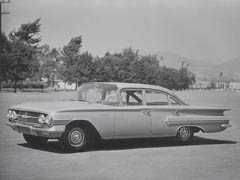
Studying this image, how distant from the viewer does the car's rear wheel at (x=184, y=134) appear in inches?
402

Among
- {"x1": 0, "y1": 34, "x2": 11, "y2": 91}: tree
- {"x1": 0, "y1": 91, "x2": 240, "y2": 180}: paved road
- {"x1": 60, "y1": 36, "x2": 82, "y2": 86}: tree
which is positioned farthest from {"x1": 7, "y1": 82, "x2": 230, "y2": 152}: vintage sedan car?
{"x1": 60, "y1": 36, "x2": 82, "y2": 86}: tree

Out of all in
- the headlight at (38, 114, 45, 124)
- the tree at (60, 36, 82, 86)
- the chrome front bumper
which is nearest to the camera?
the chrome front bumper

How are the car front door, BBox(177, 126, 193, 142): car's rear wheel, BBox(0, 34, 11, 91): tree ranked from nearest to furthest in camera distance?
the car front door, BBox(177, 126, 193, 142): car's rear wheel, BBox(0, 34, 11, 91): tree

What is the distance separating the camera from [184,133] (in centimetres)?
1025

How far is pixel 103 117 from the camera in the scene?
29.6 ft

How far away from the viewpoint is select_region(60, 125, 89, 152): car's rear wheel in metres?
8.66

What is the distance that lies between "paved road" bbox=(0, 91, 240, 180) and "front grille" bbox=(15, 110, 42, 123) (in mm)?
570

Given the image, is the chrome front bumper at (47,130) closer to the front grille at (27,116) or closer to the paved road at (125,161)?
the front grille at (27,116)

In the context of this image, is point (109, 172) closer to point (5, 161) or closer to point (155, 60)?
point (5, 161)

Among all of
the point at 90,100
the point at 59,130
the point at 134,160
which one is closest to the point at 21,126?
the point at 59,130

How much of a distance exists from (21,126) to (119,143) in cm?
235

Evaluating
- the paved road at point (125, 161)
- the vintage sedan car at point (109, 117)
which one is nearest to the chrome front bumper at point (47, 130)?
the vintage sedan car at point (109, 117)

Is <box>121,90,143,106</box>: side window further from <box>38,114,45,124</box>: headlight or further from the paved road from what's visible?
<box>38,114,45,124</box>: headlight

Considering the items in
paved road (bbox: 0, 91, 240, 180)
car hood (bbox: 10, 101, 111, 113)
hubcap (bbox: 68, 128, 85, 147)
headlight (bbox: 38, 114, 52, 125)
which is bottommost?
paved road (bbox: 0, 91, 240, 180)
